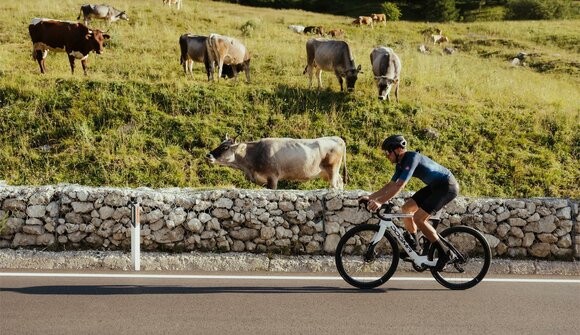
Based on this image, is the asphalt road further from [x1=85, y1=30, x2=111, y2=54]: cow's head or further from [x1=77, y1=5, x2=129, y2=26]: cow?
[x1=77, y1=5, x2=129, y2=26]: cow

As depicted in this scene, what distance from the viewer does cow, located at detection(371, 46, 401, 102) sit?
21031mm

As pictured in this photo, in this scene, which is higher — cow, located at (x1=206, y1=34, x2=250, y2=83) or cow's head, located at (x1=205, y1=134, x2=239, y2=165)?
cow, located at (x1=206, y1=34, x2=250, y2=83)

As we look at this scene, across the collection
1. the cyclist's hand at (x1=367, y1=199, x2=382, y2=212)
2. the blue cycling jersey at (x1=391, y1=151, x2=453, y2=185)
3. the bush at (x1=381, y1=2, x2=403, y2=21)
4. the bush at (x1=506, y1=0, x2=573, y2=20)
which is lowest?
the cyclist's hand at (x1=367, y1=199, x2=382, y2=212)

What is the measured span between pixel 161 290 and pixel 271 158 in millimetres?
7010

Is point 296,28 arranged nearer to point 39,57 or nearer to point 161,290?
point 39,57

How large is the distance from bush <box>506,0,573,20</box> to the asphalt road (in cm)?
5767

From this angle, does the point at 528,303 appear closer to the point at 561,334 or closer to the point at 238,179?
the point at 561,334

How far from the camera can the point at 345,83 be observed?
2342cm

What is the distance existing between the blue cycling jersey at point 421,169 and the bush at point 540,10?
57.8m

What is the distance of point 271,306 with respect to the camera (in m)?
7.35

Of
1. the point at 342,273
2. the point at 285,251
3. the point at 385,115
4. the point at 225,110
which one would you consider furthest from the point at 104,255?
the point at 385,115

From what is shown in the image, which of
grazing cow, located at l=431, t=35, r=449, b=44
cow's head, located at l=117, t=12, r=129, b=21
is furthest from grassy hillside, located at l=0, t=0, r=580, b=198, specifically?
grazing cow, located at l=431, t=35, r=449, b=44

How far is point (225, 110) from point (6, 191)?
10415mm

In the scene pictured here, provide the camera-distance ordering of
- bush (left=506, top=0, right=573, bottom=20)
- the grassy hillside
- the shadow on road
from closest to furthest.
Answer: the shadow on road
the grassy hillside
bush (left=506, top=0, right=573, bottom=20)
